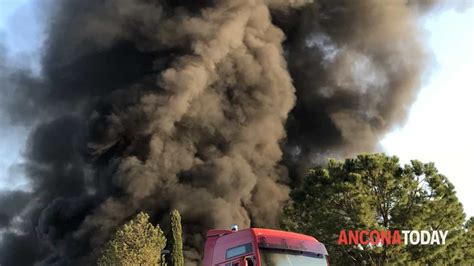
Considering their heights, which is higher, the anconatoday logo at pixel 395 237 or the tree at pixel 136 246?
the tree at pixel 136 246

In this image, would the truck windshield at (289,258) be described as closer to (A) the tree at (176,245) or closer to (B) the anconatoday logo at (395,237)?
(B) the anconatoday logo at (395,237)

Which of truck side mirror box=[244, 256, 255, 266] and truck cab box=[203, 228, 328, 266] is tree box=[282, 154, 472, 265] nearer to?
truck cab box=[203, 228, 328, 266]

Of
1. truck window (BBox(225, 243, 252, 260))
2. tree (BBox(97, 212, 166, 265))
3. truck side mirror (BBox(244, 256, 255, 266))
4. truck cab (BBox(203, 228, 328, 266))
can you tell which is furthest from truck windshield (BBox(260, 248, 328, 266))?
tree (BBox(97, 212, 166, 265))

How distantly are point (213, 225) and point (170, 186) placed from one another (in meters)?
4.08

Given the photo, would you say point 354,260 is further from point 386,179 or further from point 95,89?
point 95,89

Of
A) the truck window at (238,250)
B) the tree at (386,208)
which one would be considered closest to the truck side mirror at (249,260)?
the truck window at (238,250)

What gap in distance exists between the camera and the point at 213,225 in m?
36.7

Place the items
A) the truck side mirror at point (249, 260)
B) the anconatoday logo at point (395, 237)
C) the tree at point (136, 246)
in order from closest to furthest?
the truck side mirror at point (249, 260)
the anconatoday logo at point (395, 237)
the tree at point (136, 246)

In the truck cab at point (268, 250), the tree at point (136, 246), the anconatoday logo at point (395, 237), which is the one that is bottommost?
the truck cab at point (268, 250)

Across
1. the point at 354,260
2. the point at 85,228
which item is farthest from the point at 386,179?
the point at 85,228

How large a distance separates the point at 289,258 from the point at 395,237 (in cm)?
1130

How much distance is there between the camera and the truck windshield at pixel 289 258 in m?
11.1

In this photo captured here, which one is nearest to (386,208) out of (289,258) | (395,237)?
(395,237)

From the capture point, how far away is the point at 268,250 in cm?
1126
